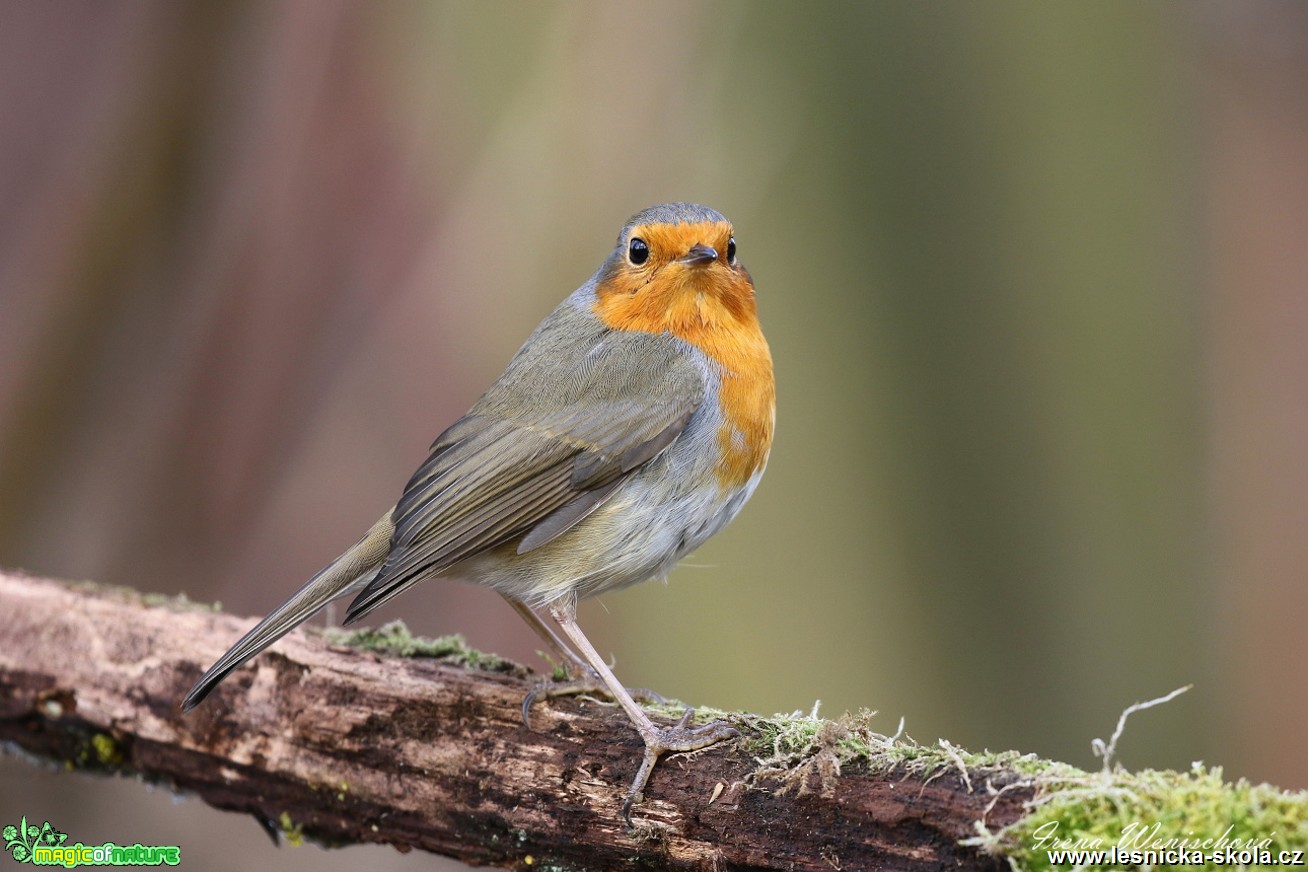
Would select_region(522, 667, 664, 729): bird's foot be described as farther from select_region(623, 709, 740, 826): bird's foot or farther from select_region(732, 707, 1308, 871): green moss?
select_region(732, 707, 1308, 871): green moss

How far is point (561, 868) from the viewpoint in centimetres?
266

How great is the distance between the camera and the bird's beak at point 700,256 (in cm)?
318

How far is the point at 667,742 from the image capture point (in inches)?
101

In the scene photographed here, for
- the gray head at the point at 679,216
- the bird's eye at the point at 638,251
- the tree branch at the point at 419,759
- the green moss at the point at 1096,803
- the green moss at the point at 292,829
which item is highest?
the gray head at the point at 679,216

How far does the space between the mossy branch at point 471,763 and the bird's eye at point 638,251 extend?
128cm

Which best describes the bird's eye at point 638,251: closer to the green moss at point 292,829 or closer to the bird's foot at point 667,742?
the bird's foot at point 667,742

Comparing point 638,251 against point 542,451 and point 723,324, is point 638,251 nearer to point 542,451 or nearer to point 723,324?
point 723,324

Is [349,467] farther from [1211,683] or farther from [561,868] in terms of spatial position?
[1211,683]

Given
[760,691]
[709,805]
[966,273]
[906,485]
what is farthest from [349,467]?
[709,805]

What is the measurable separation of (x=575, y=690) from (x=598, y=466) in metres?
0.61

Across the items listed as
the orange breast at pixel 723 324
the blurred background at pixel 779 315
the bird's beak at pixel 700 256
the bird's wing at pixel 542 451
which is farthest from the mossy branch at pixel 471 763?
the blurred background at pixel 779 315

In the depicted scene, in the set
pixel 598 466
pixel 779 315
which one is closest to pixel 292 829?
pixel 598 466

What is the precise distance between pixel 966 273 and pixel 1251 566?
6.01 ft

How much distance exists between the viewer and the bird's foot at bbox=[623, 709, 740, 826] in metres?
2.53
